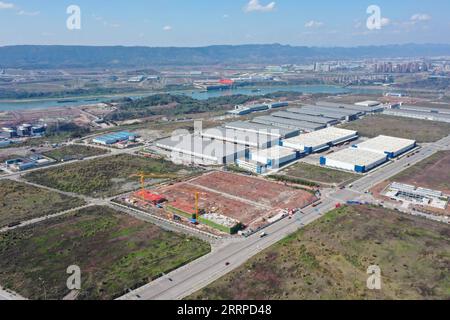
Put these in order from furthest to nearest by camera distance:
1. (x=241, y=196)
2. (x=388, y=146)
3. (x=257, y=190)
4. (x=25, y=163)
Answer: (x=388, y=146)
(x=25, y=163)
(x=257, y=190)
(x=241, y=196)

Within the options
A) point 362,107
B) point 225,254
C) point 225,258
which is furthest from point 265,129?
point 225,258

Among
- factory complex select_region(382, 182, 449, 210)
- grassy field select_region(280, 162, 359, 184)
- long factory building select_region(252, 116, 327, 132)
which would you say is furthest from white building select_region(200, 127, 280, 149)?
factory complex select_region(382, 182, 449, 210)

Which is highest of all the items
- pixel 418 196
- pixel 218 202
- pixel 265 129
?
pixel 265 129

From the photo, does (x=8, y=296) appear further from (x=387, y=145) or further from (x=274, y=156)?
(x=387, y=145)

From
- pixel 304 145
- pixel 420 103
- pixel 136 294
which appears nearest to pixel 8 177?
pixel 136 294

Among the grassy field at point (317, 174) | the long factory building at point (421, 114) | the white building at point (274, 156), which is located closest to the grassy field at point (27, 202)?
the white building at point (274, 156)
